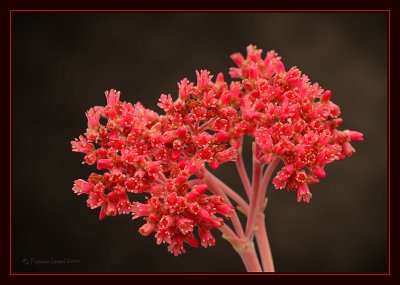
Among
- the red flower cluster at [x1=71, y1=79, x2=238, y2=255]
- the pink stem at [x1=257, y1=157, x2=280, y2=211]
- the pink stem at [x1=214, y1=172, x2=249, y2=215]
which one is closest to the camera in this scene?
the red flower cluster at [x1=71, y1=79, x2=238, y2=255]

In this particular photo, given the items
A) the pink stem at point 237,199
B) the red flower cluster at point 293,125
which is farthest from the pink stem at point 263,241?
the red flower cluster at point 293,125

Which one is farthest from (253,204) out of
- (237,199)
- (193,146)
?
(193,146)

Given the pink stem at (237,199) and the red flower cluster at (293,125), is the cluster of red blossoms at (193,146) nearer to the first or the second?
the red flower cluster at (293,125)

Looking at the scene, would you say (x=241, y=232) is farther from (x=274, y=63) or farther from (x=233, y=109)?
(x=274, y=63)

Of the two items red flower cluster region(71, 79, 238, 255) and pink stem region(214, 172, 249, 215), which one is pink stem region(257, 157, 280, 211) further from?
red flower cluster region(71, 79, 238, 255)

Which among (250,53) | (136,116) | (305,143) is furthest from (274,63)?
(136,116)

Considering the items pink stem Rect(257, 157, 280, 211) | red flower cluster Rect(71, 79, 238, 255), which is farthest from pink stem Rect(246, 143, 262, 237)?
red flower cluster Rect(71, 79, 238, 255)

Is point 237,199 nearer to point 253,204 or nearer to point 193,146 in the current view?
point 253,204
